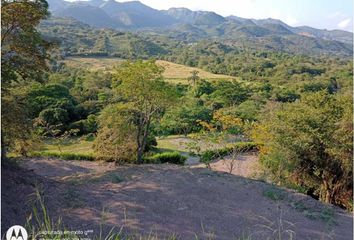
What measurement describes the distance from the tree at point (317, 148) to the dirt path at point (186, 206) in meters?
2.40

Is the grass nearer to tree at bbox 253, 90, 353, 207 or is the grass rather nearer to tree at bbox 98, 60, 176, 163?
tree at bbox 253, 90, 353, 207

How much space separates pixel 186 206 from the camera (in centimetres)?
986

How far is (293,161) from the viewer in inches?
566

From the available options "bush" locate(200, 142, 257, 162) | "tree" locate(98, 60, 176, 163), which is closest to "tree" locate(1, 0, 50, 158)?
"tree" locate(98, 60, 176, 163)

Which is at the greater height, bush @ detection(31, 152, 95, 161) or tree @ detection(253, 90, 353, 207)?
tree @ detection(253, 90, 353, 207)

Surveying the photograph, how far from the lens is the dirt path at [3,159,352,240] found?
8.32 metres

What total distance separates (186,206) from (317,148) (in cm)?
636

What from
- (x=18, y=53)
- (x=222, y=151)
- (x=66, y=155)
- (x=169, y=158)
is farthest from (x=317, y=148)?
(x=66, y=155)

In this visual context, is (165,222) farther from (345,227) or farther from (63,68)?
(63,68)

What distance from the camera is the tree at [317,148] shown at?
44.0ft

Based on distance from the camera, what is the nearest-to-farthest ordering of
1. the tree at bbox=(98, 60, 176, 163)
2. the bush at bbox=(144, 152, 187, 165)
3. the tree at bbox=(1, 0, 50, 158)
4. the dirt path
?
the dirt path, the tree at bbox=(1, 0, 50, 158), the tree at bbox=(98, 60, 176, 163), the bush at bbox=(144, 152, 187, 165)

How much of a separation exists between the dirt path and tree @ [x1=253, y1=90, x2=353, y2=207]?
2399 millimetres

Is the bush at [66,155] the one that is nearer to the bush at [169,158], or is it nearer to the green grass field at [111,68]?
the bush at [169,158]

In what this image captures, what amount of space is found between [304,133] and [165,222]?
7183 mm
